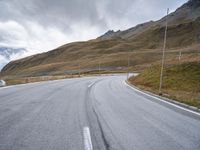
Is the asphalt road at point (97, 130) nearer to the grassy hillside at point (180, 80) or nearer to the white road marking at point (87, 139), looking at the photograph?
the white road marking at point (87, 139)

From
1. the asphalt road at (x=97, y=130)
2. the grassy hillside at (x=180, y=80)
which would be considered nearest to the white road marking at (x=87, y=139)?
the asphalt road at (x=97, y=130)

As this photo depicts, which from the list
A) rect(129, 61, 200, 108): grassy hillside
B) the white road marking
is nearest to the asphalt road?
the white road marking

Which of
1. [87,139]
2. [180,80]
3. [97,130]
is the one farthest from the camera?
[180,80]

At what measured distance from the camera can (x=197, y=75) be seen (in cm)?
2231

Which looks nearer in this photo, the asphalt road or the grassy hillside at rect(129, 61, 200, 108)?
the asphalt road

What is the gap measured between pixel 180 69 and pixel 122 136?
880 inches

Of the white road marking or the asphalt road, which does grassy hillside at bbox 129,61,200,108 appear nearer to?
the asphalt road

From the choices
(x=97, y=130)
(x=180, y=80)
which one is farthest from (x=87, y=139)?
(x=180, y=80)

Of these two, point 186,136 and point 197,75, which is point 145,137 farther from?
point 197,75

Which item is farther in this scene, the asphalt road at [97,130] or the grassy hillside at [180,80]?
the grassy hillside at [180,80]

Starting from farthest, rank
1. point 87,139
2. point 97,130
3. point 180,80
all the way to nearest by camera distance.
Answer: point 180,80 < point 97,130 < point 87,139

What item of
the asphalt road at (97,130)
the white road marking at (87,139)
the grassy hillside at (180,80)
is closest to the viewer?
the white road marking at (87,139)

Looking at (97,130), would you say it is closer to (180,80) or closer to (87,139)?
(87,139)

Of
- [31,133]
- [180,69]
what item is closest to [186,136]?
[31,133]
